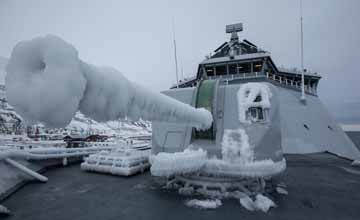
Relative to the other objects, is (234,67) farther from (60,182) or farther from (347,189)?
(60,182)

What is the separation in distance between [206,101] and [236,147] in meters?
1.59

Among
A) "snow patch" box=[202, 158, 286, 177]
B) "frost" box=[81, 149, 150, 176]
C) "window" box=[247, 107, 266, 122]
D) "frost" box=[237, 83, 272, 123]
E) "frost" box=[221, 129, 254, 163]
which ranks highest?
"frost" box=[237, 83, 272, 123]

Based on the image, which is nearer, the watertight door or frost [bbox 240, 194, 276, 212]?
frost [bbox 240, 194, 276, 212]

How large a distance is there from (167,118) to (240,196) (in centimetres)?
329

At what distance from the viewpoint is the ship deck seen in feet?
13.4

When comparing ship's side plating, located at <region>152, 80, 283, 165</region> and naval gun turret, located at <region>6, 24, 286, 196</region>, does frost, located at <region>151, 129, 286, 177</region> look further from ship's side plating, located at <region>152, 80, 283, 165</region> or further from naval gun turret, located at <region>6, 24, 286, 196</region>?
ship's side plating, located at <region>152, 80, 283, 165</region>

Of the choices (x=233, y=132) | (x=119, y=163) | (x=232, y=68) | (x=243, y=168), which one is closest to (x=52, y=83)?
(x=243, y=168)

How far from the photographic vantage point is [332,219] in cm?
382

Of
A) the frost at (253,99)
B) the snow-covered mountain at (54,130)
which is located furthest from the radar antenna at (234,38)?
the frost at (253,99)

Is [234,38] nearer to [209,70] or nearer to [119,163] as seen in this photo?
[209,70]

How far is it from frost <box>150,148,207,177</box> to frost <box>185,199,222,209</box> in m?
0.84

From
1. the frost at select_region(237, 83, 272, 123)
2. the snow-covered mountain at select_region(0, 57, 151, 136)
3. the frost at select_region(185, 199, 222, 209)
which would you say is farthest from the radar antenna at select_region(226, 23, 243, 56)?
the frost at select_region(185, 199, 222, 209)

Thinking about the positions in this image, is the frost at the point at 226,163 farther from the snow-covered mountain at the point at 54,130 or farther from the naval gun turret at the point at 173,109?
the snow-covered mountain at the point at 54,130

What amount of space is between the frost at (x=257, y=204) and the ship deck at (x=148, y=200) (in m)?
0.13
